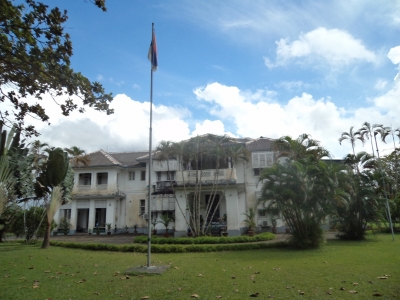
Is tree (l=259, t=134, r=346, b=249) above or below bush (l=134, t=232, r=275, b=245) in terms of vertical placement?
above

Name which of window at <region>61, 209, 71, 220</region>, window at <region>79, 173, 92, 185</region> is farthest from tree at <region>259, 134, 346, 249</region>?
window at <region>61, 209, 71, 220</region>

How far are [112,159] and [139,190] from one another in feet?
14.6

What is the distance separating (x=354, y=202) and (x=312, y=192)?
5.75 meters

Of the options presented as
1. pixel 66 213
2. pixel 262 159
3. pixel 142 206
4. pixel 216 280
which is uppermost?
pixel 262 159

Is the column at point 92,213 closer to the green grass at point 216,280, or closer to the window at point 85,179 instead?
the window at point 85,179

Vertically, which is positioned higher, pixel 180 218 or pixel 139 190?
pixel 139 190

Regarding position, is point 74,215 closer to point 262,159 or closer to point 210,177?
point 210,177

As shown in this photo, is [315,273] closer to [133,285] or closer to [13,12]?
[133,285]

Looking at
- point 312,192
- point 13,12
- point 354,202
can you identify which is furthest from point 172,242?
point 13,12

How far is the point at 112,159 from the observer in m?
32.6

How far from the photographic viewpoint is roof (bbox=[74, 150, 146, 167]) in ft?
104

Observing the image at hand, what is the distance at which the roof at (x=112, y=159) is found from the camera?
3161 cm

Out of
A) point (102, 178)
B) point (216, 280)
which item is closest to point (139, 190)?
point (102, 178)

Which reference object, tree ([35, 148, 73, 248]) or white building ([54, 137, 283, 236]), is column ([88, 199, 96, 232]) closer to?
white building ([54, 137, 283, 236])
